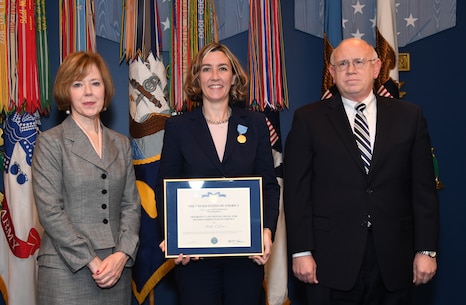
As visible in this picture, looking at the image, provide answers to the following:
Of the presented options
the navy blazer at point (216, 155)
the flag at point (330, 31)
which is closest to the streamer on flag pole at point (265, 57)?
the flag at point (330, 31)

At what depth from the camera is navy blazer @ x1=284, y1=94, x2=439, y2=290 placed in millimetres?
2471

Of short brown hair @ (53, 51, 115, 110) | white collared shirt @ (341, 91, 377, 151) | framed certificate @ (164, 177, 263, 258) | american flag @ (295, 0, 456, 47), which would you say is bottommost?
framed certificate @ (164, 177, 263, 258)

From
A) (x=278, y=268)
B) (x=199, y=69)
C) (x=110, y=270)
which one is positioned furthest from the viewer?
(x=278, y=268)

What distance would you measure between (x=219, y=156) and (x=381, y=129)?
791 mm

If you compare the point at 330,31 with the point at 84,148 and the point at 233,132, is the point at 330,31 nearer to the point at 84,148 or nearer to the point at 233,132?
the point at 233,132

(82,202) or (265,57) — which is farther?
(265,57)

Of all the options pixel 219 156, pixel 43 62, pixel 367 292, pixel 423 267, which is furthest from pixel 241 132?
pixel 43 62

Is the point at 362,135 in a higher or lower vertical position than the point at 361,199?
higher

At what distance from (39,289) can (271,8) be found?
2474mm

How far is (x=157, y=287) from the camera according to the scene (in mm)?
4074

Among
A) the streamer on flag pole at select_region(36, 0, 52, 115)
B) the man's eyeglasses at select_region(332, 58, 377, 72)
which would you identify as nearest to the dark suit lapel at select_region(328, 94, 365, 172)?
the man's eyeglasses at select_region(332, 58, 377, 72)

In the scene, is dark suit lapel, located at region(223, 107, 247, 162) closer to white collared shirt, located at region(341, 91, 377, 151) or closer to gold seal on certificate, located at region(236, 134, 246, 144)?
gold seal on certificate, located at region(236, 134, 246, 144)

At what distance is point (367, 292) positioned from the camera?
251 cm

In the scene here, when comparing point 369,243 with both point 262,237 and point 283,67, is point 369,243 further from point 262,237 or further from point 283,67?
point 283,67
